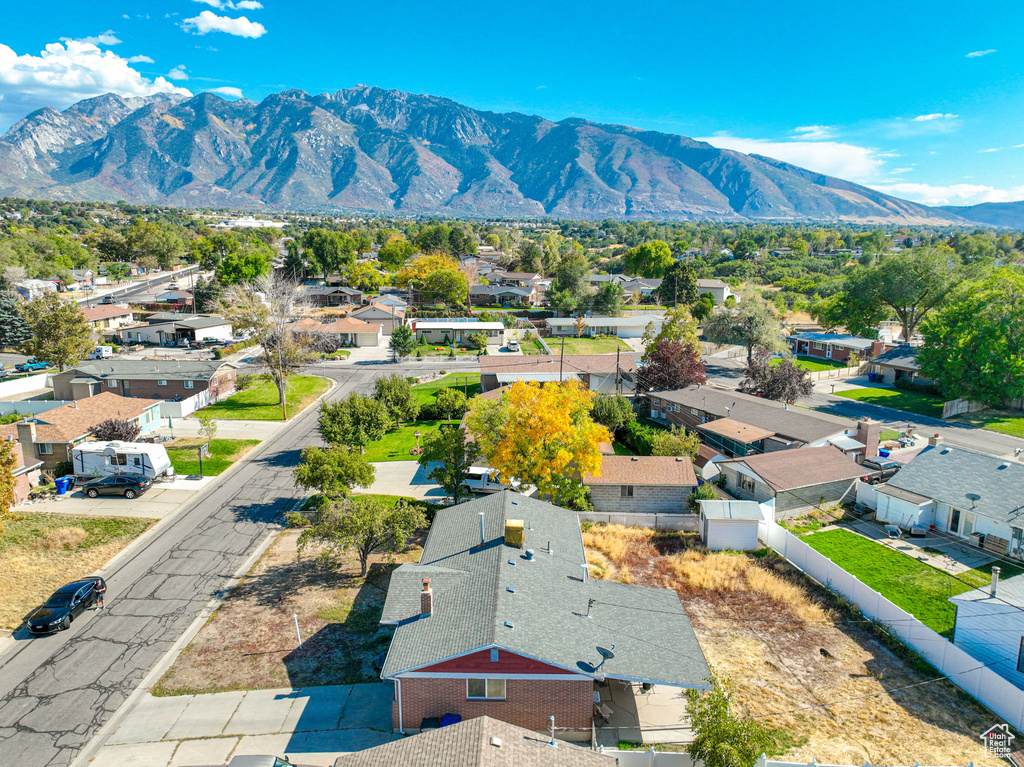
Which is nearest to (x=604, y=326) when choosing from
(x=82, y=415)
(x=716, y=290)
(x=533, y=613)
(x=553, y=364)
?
(x=716, y=290)

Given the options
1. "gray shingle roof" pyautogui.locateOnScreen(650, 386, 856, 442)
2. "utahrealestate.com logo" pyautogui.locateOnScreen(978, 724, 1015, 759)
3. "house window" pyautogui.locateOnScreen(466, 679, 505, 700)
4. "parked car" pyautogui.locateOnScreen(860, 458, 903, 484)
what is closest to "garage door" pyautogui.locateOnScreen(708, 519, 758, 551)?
"parked car" pyautogui.locateOnScreen(860, 458, 903, 484)

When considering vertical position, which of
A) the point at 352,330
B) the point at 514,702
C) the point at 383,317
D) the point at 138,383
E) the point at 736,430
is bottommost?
the point at 514,702

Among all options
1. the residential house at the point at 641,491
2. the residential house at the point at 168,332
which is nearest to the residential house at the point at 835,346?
the residential house at the point at 641,491

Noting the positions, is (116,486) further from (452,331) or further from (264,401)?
(452,331)

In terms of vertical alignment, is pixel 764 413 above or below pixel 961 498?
above

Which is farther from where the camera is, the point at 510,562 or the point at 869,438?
the point at 869,438

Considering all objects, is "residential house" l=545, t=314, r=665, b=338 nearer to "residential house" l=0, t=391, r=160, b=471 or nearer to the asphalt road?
"residential house" l=0, t=391, r=160, b=471

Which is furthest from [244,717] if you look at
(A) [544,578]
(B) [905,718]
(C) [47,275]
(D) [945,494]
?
(C) [47,275]
